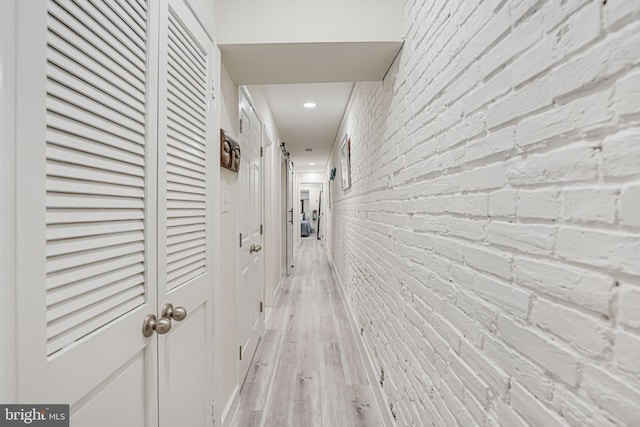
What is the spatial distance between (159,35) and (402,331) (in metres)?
1.55

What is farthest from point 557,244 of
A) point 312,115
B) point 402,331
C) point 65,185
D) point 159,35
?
point 312,115

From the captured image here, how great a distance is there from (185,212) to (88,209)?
19.9 inches

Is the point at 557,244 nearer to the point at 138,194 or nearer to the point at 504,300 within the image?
the point at 504,300

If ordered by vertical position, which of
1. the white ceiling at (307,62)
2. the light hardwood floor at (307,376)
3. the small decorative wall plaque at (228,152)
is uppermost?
the white ceiling at (307,62)

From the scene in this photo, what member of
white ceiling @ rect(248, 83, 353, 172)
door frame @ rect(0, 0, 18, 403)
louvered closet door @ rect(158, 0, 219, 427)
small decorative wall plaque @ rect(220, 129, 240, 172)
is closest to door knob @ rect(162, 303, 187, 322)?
louvered closet door @ rect(158, 0, 219, 427)

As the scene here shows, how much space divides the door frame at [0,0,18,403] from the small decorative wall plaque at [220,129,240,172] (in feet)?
3.69

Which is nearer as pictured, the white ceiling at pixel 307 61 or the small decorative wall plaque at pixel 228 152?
the white ceiling at pixel 307 61

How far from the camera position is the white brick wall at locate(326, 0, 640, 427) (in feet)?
1.58

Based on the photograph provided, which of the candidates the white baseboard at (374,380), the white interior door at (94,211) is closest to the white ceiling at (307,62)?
the white interior door at (94,211)

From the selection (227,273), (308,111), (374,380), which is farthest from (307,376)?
(308,111)

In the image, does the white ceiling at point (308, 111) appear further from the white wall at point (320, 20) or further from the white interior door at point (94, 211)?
the white interior door at point (94, 211)

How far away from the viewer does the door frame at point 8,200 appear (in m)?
0.49

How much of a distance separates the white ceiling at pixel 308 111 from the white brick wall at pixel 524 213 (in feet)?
5.96

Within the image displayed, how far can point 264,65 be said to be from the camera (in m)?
1.71
